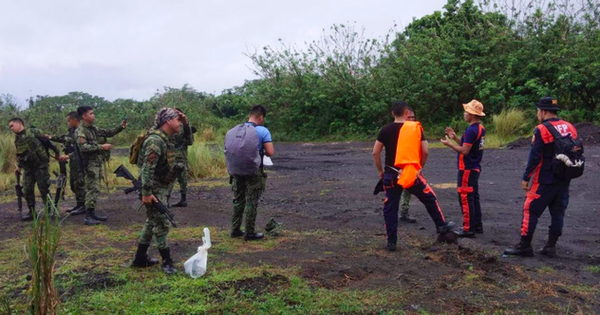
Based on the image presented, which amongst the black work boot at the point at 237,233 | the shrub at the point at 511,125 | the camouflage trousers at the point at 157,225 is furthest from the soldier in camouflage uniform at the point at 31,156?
the shrub at the point at 511,125

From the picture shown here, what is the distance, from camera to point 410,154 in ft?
20.3

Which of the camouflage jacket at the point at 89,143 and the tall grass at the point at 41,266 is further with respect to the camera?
the camouflage jacket at the point at 89,143

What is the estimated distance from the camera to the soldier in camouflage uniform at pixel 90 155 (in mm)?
8195

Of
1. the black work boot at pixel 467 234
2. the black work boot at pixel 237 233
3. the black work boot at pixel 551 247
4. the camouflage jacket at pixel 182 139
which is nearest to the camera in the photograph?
the black work boot at pixel 551 247

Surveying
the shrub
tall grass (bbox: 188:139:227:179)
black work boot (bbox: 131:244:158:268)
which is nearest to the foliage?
the shrub

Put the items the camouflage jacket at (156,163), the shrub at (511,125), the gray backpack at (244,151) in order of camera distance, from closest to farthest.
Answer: the camouflage jacket at (156,163) < the gray backpack at (244,151) < the shrub at (511,125)

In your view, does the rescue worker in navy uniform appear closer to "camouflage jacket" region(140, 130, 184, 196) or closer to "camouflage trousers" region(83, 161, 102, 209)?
"camouflage jacket" region(140, 130, 184, 196)

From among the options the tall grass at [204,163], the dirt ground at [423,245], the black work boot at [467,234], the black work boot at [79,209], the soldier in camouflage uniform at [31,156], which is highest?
the soldier in camouflage uniform at [31,156]

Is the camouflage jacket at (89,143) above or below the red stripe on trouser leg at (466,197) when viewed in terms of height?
above

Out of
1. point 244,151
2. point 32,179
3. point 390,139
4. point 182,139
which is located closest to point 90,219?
point 32,179

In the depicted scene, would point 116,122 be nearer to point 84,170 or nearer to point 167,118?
point 84,170

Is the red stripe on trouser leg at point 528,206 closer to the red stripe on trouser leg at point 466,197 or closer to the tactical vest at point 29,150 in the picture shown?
the red stripe on trouser leg at point 466,197

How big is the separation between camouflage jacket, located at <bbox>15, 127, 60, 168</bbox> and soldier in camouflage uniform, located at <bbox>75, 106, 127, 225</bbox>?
0.87 m

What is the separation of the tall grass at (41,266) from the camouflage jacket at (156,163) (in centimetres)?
178
